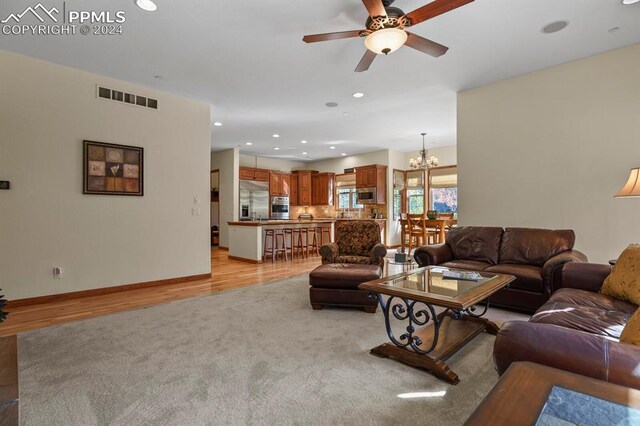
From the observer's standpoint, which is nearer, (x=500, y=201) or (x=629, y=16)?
(x=629, y=16)

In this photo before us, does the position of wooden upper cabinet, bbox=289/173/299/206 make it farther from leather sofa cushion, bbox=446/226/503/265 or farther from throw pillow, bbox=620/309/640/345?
throw pillow, bbox=620/309/640/345

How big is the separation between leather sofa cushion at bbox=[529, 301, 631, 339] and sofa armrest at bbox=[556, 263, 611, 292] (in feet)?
2.09

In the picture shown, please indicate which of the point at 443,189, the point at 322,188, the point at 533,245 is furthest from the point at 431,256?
the point at 322,188

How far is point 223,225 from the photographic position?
936cm

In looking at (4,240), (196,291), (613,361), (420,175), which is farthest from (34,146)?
(420,175)

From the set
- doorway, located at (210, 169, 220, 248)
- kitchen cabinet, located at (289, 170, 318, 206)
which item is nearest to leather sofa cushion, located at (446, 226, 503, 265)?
kitchen cabinet, located at (289, 170, 318, 206)

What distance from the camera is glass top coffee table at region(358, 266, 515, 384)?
6.95ft

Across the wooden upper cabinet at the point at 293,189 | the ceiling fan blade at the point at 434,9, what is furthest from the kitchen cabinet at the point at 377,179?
the ceiling fan blade at the point at 434,9

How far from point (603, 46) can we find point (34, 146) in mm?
6814

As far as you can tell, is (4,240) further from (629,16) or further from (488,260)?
(629,16)

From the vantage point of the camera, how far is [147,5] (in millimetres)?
2824

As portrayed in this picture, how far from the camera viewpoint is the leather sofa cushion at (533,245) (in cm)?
359

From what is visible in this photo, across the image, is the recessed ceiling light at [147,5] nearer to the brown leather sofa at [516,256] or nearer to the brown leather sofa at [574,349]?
the brown leather sofa at [574,349]

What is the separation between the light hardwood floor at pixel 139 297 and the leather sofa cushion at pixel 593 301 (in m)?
3.83
